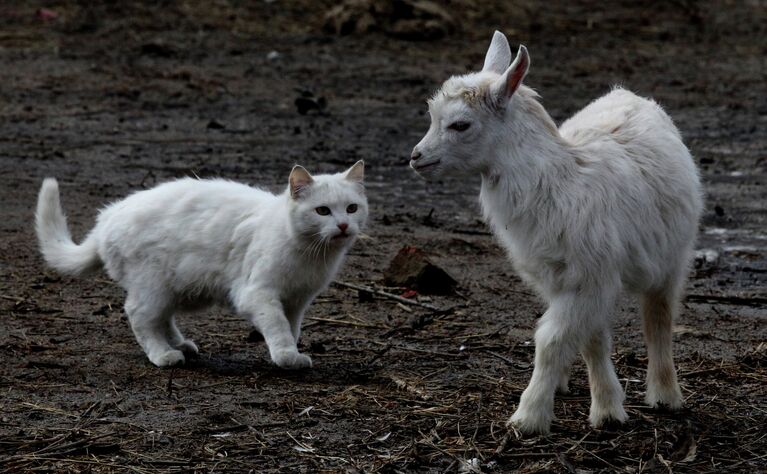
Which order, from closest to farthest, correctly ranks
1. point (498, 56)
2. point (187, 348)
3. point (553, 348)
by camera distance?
point (553, 348), point (498, 56), point (187, 348)

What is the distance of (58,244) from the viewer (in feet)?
24.8

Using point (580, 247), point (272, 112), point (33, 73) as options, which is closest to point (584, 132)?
point (580, 247)

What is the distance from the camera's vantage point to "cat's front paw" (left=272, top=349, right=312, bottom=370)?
263 inches

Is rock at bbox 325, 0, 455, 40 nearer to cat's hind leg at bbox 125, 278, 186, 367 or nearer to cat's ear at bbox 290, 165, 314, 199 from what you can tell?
cat's ear at bbox 290, 165, 314, 199

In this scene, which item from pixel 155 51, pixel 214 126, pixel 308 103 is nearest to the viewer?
pixel 214 126

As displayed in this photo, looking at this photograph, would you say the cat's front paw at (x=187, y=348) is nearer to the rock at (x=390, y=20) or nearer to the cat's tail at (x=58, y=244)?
the cat's tail at (x=58, y=244)

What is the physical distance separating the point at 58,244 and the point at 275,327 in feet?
5.35

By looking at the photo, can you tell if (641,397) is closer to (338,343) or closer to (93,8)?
(338,343)

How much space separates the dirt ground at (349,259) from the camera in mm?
5711

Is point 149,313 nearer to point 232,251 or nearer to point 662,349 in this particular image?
point 232,251

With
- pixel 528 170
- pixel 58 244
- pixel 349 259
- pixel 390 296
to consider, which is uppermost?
pixel 528 170

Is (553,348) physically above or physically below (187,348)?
above

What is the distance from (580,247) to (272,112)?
9477 mm

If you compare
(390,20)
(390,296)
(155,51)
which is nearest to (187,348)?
(390,296)
